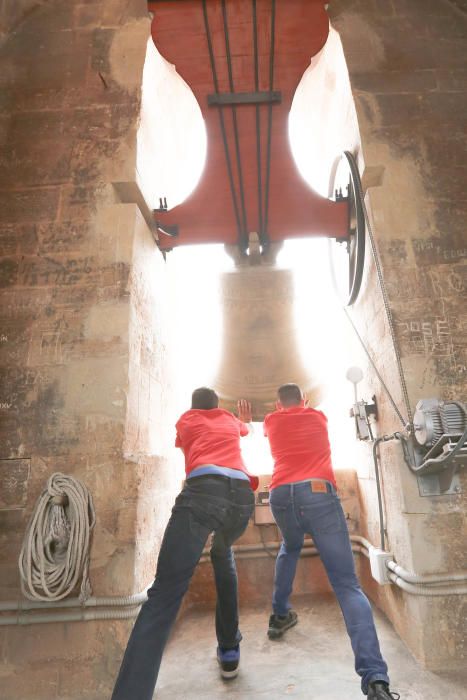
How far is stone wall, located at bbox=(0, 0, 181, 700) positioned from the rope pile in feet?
0.20

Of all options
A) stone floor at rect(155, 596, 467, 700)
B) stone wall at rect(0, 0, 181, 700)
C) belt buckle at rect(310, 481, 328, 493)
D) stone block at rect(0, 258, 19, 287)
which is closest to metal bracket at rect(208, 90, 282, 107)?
stone wall at rect(0, 0, 181, 700)

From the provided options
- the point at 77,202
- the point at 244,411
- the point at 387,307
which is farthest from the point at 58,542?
the point at 387,307

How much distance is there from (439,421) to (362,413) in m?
0.77

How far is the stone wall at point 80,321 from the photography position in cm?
195

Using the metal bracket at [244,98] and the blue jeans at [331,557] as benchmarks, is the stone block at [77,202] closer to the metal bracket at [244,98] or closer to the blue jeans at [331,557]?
the metal bracket at [244,98]

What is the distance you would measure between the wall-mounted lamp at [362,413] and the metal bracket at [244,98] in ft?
6.36

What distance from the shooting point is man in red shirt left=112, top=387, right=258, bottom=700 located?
4.75 feet

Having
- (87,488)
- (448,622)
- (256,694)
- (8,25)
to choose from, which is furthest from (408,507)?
(8,25)

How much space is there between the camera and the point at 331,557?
73.2 inches

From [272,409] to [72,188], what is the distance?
6.75 ft

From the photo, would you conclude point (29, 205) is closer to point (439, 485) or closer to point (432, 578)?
point (439, 485)

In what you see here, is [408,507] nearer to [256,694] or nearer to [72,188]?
[256,694]

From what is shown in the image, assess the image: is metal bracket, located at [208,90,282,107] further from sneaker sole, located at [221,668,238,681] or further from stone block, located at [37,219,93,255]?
sneaker sole, located at [221,668,238,681]

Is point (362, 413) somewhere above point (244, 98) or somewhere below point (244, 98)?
below
